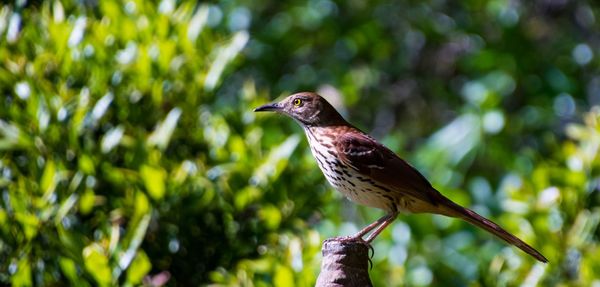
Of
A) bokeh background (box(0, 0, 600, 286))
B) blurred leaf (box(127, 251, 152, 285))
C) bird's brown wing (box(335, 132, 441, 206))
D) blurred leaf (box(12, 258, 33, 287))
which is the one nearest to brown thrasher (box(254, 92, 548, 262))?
bird's brown wing (box(335, 132, 441, 206))

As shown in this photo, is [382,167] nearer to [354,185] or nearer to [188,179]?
[354,185]

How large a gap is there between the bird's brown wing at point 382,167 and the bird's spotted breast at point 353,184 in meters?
0.02

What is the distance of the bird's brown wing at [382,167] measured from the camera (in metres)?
4.24

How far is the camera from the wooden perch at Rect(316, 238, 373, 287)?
3.25 meters

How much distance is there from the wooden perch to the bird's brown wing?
3.03ft

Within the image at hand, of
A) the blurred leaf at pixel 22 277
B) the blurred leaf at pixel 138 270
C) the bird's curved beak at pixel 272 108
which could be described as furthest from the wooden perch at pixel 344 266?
the blurred leaf at pixel 22 277

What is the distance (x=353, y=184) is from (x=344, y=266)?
98 cm

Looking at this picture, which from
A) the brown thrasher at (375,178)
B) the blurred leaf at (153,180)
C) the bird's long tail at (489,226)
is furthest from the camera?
the blurred leaf at (153,180)

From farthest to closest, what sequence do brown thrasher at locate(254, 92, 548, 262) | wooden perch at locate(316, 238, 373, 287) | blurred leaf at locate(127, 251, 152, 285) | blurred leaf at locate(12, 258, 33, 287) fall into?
1. blurred leaf at locate(127, 251, 152, 285)
2. blurred leaf at locate(12, 258, 33, 287)
3. brown thrasher at locate(254, 92, 548, 262)
4. wooden perch at locate(316, 238, 373, 287)

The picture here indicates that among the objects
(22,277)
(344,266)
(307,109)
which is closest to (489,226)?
(344,266)

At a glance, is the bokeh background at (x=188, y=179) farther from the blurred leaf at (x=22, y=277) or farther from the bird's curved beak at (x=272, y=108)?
the bird's curved beak at (x=272, y=108)

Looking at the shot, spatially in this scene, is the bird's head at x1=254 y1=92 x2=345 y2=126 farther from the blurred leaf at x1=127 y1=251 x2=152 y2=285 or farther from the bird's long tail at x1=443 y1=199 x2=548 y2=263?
the blurred leaf at x1=127 y1=251 x2=152 y2=285

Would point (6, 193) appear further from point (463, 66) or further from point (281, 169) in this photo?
point (463, 66)

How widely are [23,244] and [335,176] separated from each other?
1.35m
